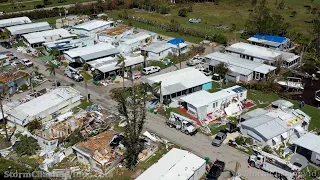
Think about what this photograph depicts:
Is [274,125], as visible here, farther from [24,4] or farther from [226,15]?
[24,4]

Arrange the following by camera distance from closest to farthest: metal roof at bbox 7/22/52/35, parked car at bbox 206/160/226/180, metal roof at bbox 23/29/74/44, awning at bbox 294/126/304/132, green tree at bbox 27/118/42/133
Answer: parked car at bbox 206/160/226/180, awning at bbox 294/126/304/132, green tree at bbox 27/118/42/133, metal roof at bbox 23/29/74/44, metal roof at bbox 7/22/52/35

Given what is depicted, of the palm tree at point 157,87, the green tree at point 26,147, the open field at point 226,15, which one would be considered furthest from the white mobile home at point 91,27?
the green tree at point 26,147

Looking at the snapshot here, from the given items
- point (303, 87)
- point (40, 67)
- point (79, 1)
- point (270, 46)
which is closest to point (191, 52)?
point (270, 46)

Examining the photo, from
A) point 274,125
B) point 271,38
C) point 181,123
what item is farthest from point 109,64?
point 271,38

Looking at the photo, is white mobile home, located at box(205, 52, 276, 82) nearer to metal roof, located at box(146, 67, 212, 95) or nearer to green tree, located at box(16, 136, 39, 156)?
metal roof, located at box(146, 67, 212, 95)

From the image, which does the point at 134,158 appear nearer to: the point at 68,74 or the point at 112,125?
the point at 112,125

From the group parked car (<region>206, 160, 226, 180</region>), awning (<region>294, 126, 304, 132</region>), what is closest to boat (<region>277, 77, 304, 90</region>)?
awning (<region>294, 126, 304, 132</region>)

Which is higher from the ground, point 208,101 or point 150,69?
point 150,69
